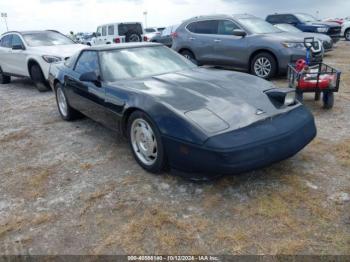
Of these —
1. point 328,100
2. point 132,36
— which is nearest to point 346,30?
point 132,36

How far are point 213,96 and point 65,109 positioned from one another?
10.4 feet

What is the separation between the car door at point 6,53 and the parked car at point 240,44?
15.8 ft

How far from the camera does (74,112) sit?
218 inches

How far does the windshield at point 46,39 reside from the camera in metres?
8.97

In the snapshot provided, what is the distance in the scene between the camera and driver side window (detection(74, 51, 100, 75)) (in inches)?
174

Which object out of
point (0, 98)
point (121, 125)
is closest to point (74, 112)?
point (121, 125)

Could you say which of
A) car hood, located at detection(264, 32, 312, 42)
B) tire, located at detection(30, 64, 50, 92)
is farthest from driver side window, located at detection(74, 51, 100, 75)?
car hood, located at detection(264, 32, 312, 42)

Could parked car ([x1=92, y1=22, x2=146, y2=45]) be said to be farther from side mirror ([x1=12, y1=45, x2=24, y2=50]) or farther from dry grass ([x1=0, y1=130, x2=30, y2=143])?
dry grass ([x1=0, y1=130, x2=30, y2=143])

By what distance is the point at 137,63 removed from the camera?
4.34 m

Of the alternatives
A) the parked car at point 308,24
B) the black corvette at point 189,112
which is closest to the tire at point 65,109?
the black corvette at point 189,112

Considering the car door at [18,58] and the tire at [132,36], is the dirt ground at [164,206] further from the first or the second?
the tire at [132,36]

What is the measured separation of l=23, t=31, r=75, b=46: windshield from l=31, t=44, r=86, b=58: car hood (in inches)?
15.5

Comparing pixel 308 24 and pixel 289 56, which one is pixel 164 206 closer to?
pixel 289 56

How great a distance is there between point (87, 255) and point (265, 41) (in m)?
7.05
